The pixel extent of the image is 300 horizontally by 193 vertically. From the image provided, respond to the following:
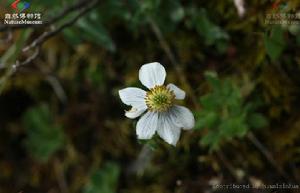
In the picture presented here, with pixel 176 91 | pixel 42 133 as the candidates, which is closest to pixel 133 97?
pixel 176 91

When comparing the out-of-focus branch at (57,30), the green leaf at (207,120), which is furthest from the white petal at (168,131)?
the out-of-focus branch at (57,30)

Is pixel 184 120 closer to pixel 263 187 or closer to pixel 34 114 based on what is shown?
pixel 263 187

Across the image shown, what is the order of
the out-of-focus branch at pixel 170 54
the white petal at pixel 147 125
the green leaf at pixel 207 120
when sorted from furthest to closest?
the out-of-focus branch at pixel 170 54
the green leaf at pixel 207 120
the white petal at pixel 147 125

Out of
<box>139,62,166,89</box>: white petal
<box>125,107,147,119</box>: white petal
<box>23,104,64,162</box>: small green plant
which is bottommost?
<box>125,107,147,119</box>: white petal

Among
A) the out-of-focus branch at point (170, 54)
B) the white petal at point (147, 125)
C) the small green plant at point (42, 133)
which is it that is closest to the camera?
the white petal at point (147, 125)

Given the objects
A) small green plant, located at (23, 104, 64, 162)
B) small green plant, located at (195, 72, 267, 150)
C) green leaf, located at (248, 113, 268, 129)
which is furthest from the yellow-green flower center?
small green plant, located at (23, 104, 64, 162)

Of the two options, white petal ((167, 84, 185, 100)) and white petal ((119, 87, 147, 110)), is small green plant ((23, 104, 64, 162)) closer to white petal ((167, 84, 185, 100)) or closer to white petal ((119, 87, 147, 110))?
white petal ((119, 87, 147, 110))

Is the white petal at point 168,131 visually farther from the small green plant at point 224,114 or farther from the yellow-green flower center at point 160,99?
the small green plant at point 224,114
